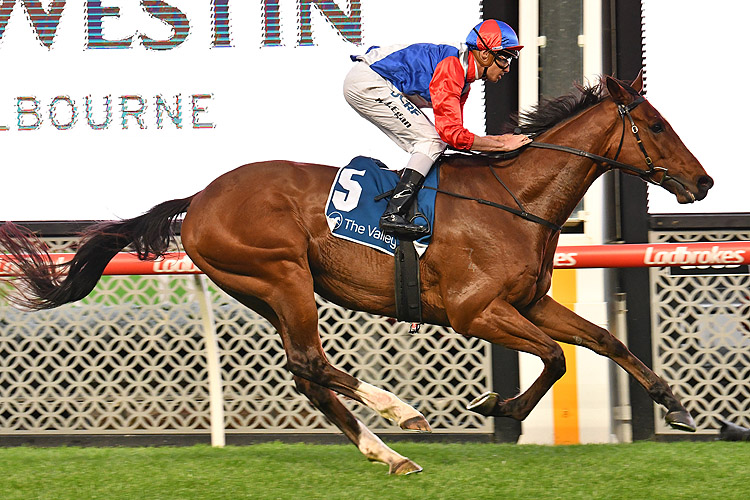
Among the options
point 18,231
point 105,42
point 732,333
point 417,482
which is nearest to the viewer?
point 417,482

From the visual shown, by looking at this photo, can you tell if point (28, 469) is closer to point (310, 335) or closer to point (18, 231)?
point (18, 231)

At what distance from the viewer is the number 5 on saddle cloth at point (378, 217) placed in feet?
12.8

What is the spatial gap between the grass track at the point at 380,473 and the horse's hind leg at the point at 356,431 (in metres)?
0.06

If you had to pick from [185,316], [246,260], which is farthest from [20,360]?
[246,260]

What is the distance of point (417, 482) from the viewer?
3.70 meters

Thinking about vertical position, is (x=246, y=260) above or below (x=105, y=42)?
below

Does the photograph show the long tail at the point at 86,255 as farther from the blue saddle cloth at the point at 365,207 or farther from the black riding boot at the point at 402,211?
the black riding boot at the point at 402,211

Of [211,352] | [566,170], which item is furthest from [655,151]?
[211,352]

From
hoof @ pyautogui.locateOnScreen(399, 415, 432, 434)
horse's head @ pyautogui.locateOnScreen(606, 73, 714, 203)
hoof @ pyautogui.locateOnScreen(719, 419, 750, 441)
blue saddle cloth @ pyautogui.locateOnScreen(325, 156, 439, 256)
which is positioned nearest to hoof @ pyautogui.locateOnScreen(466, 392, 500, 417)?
hoof @ pyautogui.locateOnScreen(399, 415, 432, 434)

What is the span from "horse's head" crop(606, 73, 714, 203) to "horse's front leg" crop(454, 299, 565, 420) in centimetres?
80

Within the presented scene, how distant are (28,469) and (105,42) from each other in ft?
8.93

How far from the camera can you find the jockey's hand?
13.0 feet

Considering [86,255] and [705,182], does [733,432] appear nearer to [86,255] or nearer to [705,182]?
[705,182]

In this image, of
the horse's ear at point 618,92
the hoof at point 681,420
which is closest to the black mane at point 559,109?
the horse's ear at point 618,92
